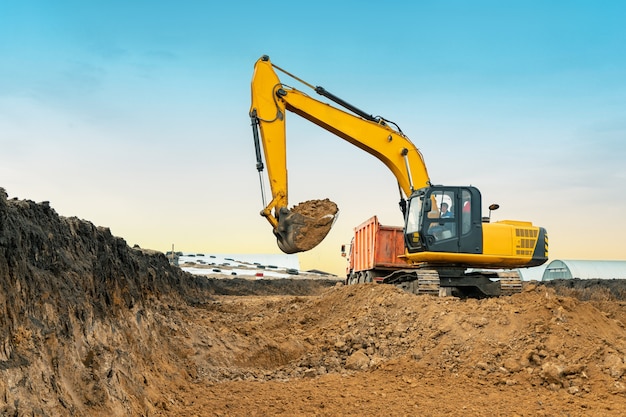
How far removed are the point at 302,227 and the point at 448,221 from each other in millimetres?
3108

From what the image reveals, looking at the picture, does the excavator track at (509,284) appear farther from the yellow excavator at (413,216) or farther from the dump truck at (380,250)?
the dump truck at (380,250)

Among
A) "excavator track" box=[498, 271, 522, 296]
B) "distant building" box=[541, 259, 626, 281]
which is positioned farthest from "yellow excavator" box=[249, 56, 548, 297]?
"distant building" box=[541, 259, 626, 281]

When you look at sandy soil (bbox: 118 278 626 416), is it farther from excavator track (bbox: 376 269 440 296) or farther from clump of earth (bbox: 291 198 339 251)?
clump of earth (bbox: 291 198 339 251)

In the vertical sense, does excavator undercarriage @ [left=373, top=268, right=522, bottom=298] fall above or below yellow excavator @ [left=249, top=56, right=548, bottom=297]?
below

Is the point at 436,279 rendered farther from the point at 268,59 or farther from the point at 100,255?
the point at 100,255

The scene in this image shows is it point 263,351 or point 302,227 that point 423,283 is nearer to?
point 302,227

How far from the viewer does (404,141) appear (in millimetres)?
14383

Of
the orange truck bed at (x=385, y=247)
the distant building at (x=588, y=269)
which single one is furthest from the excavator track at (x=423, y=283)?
the distant building at (x=588, y=269)

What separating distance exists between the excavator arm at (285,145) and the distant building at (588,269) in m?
20.3

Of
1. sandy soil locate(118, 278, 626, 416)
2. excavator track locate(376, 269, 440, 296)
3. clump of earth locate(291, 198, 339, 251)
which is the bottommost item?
sandy soil locate(118, 278, 626, 416)

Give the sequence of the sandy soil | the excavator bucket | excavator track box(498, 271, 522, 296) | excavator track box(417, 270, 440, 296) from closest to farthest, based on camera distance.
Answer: the sandy soil
the excavator bucket
excavator track box(417, 270, 440, 296)
excavator track box(498, 271, 522, 296)

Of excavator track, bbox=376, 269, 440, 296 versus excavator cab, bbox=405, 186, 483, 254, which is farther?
excavator cab, bbox=405, 186, 483, 254

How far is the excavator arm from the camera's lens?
40.4 ft

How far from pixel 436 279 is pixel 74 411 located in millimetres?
8809
